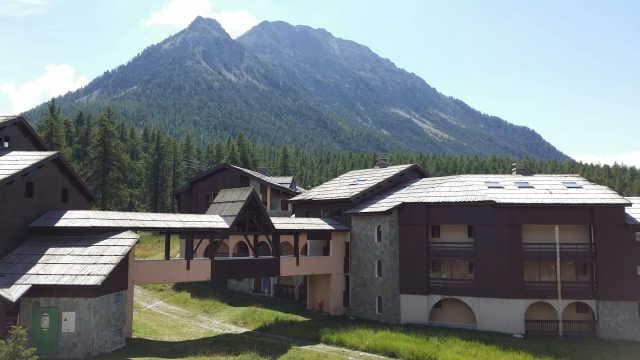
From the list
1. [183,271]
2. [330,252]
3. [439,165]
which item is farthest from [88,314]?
[439,165]

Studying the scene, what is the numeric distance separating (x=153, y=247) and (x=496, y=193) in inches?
2044

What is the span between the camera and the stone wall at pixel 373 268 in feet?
162

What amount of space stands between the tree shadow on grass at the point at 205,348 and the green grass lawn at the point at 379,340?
0.07 meters

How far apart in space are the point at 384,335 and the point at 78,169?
6122 cm

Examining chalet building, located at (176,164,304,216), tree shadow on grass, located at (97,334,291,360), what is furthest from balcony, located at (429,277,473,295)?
chalet building, located at (176,164,304,216)

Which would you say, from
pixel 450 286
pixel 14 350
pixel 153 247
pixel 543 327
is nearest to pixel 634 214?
pixel 543 327

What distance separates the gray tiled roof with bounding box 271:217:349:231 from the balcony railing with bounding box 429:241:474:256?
8.85m

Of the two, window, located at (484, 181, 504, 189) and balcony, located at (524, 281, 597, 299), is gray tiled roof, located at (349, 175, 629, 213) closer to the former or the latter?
window, located at (484, 181, 504, 189)

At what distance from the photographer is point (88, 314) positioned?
32531 millimetres

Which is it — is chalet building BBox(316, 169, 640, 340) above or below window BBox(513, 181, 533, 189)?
below

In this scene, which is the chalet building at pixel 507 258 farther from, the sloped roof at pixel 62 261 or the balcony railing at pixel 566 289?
the sloped roof at pixel 62 261

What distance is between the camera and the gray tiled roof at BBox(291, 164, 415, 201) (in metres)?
55.5

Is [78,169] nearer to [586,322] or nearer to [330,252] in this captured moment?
[330,252]

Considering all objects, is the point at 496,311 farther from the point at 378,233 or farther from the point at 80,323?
the point at 80,323
